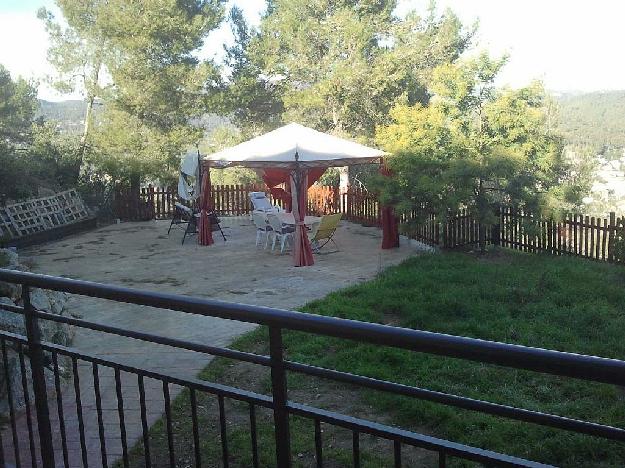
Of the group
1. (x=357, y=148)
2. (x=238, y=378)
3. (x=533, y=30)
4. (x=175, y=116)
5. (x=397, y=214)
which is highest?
(x=533, y=30)

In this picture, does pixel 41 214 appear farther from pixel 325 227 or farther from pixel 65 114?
pixel 65 114

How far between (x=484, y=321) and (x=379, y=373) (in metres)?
2.15

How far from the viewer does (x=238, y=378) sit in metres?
5.57

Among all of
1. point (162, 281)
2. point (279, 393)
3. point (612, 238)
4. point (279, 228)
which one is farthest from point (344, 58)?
point (279, 393)

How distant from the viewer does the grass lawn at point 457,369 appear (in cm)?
421

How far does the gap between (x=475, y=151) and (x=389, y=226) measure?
224cm

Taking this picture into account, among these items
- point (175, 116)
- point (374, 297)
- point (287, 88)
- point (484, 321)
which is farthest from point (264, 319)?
point (175, 116)

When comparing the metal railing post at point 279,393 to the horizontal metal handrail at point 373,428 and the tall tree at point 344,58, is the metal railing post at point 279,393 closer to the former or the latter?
the horizontal metal handrail at point 373,428

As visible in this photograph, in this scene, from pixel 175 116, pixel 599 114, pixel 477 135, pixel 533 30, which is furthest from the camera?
pixel 599 114

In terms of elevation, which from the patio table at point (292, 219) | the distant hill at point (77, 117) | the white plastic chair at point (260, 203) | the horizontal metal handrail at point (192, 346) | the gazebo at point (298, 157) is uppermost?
the distant hill at point (77, 117)

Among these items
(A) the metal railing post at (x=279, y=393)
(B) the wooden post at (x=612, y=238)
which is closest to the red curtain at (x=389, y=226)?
(B) the wooden post at (x=612, y=238)

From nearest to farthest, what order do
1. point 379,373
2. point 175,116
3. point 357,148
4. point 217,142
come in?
point 379,373, point 357,148, point 175,116, point 217,142

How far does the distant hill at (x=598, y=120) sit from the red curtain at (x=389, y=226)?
47.6 metres

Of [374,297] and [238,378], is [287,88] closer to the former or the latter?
[374,297]
